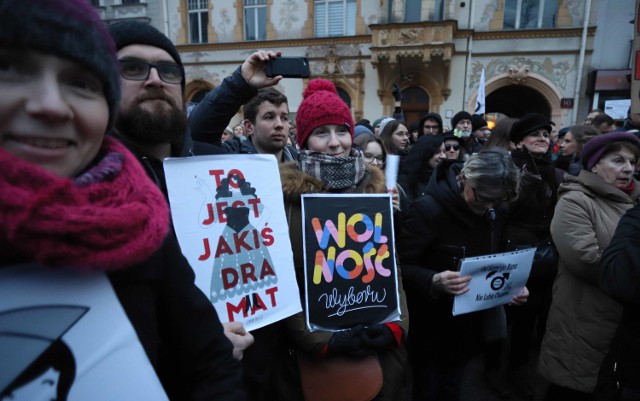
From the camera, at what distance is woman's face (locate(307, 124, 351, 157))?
1.81 m

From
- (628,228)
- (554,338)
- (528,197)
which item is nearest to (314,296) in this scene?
(628,228)

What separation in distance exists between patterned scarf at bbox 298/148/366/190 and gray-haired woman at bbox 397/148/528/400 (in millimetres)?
598

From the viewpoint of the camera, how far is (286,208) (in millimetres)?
1587

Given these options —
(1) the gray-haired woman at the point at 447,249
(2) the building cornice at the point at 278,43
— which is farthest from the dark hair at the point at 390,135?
(2) the building cornice at the point at 278,43

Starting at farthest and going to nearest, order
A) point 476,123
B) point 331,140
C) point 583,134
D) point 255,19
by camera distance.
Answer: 1. point 255,19
2. point 476,123
3. point 583,134
4. point 331,140

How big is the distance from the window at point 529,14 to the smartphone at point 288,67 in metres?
14.1

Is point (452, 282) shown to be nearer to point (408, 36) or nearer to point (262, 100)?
point (262, 100)

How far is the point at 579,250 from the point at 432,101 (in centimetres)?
1260

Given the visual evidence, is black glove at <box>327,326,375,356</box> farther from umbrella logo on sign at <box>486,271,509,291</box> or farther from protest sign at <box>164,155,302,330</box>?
umbrella logo on sign at <box>486,271,509,291</box>

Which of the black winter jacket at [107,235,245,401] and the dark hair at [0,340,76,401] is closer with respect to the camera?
the dark hair at [0,340,76,401]

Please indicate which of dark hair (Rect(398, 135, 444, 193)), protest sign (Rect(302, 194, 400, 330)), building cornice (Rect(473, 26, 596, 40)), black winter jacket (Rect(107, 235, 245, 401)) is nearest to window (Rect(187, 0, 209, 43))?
building cornice (Rect(473, 26, 596, 40))

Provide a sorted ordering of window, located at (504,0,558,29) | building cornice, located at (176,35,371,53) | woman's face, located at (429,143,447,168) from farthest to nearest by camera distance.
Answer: building cornice, located at (176,35,371,53) < window, located at (504,0,558,29) < woman's face, located at (429,143,447,168)

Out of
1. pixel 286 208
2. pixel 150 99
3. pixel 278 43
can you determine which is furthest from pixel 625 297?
pixel 278 43

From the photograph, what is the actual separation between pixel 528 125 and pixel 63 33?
10.7 feet
